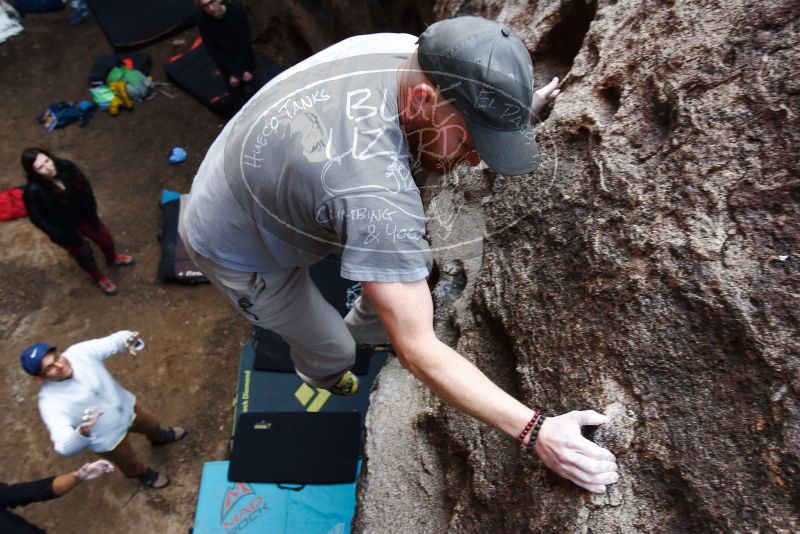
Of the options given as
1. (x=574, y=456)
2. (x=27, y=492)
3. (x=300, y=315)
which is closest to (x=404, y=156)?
(x=574, y=456)

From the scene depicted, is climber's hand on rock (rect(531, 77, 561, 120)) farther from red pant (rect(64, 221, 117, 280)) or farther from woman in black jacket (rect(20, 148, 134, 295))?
red pant (rect(64, 221, 117, 280))

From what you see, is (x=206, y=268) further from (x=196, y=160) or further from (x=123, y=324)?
(x=196, y=160)

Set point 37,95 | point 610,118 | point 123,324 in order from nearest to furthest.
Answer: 1. point 610,118
2. point 123,324
3. point 37,95

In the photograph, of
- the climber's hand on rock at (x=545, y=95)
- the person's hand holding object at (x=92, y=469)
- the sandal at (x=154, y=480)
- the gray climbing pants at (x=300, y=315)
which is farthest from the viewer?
the sandal at (x=154, y=480)

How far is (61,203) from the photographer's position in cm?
425

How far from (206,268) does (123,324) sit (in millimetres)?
2591

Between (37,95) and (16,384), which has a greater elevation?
(37,95)

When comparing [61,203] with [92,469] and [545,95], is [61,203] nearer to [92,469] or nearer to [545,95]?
[92,469]

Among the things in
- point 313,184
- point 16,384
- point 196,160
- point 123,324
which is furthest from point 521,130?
point 196,160

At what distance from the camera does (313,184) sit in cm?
179

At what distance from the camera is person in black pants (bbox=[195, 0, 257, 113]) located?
5.23 meters

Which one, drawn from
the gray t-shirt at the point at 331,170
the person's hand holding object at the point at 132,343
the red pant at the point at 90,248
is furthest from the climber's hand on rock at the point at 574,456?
the red pant at the point at 90,248

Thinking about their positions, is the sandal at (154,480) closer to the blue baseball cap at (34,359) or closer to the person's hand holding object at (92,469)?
the person's hand holding object at (92,469)

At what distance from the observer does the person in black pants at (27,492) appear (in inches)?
119
